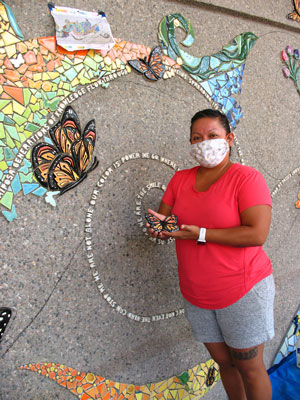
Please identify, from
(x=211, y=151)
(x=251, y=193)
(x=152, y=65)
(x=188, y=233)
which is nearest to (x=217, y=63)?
(x=152, y=65)

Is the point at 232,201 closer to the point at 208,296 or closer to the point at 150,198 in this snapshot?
the point at 208,296

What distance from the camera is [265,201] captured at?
1.02 m

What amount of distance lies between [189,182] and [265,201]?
28cm

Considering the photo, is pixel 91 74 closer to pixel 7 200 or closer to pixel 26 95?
pixel 26 95

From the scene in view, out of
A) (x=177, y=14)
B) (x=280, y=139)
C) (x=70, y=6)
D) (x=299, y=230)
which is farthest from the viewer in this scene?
(x=299, y=230)

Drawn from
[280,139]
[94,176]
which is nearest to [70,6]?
[94,176]

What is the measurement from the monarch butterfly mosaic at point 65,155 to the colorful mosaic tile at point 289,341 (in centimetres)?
173

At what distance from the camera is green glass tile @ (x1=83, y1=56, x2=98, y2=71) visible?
1202 millimetres

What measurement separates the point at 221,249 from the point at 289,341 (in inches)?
57.0

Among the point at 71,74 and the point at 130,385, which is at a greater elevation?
the point at 71,74

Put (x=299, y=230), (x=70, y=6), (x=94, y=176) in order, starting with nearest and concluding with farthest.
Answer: (x=70, y=6), (x=94, y=176), (x=299, y=230)

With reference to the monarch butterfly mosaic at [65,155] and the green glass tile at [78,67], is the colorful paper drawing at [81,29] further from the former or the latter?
the monarch butterfly mosaic at [65,155]

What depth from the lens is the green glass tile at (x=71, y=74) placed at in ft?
3.82

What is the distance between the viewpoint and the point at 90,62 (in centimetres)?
121
